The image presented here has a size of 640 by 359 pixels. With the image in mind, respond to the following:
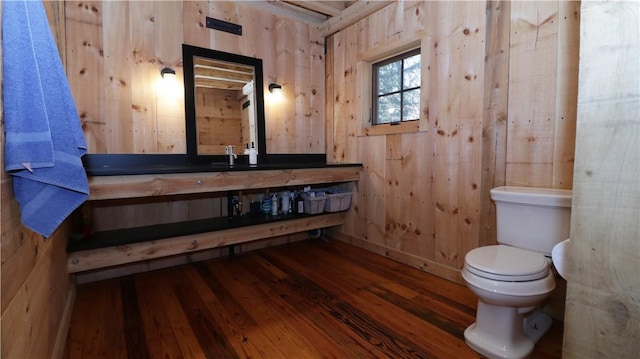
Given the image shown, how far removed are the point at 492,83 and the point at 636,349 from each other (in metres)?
1.57

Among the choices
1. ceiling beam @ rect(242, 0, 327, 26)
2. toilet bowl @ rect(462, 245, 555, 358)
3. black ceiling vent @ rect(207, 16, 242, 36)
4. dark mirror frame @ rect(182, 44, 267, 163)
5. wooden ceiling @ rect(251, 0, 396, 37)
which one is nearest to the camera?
toilet bowl @ rect(462, 245, 555, 358)

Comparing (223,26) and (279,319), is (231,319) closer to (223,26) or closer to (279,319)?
(279,319)

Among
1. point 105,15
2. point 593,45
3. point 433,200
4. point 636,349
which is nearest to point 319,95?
point 433,200

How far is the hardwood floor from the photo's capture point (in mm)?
1491

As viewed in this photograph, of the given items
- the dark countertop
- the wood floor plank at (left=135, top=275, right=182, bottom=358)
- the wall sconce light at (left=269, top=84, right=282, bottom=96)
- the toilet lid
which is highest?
the wall sconce light at (left=269, top=84, right=282, bottom=96)

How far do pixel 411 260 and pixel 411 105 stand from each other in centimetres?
127

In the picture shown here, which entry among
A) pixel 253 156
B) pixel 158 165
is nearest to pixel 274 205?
pixel 253 156

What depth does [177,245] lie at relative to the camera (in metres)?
2.17

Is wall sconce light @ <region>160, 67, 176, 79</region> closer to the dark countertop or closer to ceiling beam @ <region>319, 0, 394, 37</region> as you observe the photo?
the dark countertop

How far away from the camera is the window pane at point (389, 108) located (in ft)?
8.93

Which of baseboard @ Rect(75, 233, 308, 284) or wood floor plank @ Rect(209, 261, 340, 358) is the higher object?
baseboard @ Rect(75, 233, 308, 284)

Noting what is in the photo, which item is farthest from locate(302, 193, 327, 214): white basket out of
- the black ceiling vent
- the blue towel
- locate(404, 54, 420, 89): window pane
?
the blue towel

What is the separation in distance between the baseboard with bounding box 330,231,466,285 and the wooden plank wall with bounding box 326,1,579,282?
0.01 m

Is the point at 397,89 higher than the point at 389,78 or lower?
lower
